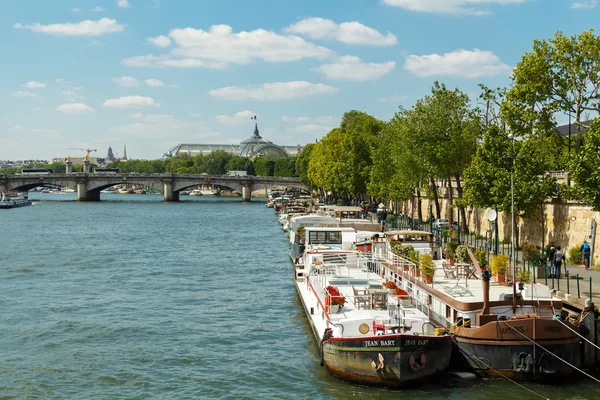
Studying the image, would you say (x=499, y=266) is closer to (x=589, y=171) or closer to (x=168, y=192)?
(x=589, y=171)

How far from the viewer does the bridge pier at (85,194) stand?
163250mm

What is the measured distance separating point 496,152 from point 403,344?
29250 millimetres

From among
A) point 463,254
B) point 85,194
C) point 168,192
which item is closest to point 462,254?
point 463,254

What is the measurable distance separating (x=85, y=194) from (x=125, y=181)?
35.8ft

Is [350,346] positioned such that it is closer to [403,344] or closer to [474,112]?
[403,344]

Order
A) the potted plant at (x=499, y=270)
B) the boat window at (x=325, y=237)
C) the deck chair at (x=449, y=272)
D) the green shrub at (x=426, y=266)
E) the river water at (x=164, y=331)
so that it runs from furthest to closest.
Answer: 1. the boat window at (x=325, y=237)
2. the deck chair at (x=449, y=272)
3. the green shrub at (x=426, y=266)
4. the potted plant at (x=499, y=270)
5. the river water at (x=164, y=331)

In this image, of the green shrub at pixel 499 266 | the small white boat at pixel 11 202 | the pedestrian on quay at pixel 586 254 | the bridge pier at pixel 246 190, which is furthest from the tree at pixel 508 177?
the bridge pier at pixel 246 190

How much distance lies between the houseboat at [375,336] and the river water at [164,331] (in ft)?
2.18

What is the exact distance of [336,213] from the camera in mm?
74500

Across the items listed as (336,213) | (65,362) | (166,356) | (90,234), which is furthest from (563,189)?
(90,234)

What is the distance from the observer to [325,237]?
48.1 meters

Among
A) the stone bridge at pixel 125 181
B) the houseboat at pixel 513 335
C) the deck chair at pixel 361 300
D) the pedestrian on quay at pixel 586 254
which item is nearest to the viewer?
the houseboat at pixel 513 335

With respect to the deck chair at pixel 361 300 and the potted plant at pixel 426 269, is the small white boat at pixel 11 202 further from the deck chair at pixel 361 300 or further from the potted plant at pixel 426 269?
the deck chair at pixel 361 300

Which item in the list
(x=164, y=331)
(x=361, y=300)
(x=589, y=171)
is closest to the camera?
(x=361, y=300)
